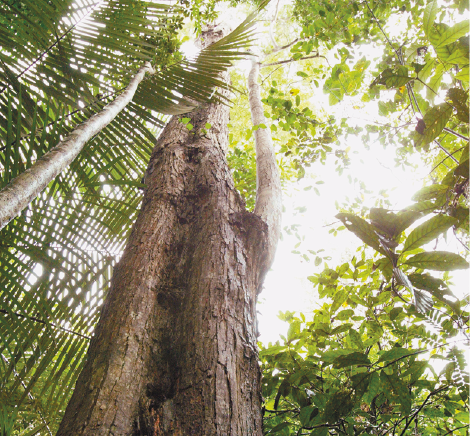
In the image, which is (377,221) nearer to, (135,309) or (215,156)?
(135,309)

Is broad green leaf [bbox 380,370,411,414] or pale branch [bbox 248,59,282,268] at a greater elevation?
pale branch [bbox 248,59,282,268]

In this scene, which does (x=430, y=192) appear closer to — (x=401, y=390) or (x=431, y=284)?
(x=431, y=284)

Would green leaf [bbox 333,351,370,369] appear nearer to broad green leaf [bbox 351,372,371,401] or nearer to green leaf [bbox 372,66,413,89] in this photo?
broad green leaf [bbox 351,372,371,401]

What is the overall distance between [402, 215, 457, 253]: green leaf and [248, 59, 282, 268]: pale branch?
0.75 metres

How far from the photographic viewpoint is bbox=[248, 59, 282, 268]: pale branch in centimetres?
174

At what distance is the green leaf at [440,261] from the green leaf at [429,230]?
0.04 meters

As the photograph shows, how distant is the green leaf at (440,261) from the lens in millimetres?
912

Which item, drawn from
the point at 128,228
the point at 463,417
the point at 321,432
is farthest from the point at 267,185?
the point at 463,417

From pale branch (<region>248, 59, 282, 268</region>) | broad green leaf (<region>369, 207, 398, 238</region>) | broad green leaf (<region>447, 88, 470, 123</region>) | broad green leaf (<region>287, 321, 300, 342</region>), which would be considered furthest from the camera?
pale branch (<region>248, 59, 282, 268</region>)

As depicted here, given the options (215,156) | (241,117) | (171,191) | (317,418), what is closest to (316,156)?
(215,156)

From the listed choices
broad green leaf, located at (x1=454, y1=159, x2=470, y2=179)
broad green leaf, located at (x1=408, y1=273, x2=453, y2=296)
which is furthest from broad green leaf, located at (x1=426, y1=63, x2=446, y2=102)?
broad green leaf, located at (x1=408, y1=273, x2=453, y2=296)

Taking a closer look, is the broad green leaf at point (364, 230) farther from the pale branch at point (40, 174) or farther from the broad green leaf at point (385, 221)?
the pale branch at point (40, 174)

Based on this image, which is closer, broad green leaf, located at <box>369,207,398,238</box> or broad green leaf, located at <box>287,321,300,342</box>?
broad green leaf, located at <box>369,207,398,238</box>

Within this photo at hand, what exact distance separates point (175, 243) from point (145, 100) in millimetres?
654
